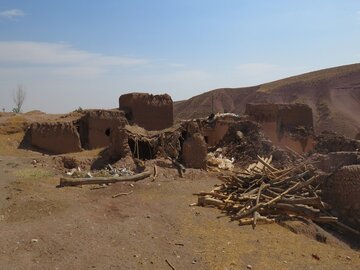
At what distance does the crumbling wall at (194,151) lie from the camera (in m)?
14.6

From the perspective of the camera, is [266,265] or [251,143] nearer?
[266,265]

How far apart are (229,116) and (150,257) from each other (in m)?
17.6

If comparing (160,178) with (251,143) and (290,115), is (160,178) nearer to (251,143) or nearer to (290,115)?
(251,143)

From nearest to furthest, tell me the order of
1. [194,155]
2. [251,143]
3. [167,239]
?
[167,239]
[194,155]
[251,143]

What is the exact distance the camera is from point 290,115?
25578 millimetres

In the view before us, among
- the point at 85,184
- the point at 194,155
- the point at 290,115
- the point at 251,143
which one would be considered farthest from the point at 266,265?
the point at 290,115

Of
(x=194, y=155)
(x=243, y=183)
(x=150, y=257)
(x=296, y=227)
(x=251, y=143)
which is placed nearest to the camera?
(x=150, y=257)

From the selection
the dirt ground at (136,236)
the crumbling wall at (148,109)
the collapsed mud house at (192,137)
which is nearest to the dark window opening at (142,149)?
the collapsed mud house at (192,137)

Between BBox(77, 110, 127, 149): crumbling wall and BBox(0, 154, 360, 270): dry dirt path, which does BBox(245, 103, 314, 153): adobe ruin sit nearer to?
BBox(77, 110, 127, 149): crumbling wall

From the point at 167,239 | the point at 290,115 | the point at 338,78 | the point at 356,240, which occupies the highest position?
the point at 338,78

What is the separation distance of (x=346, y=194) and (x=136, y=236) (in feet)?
16.3

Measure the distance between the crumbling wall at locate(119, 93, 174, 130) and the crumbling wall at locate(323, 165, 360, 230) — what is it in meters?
11.6

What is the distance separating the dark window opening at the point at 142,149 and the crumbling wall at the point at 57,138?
5102mm

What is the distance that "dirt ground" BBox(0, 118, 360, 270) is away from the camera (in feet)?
22.5
